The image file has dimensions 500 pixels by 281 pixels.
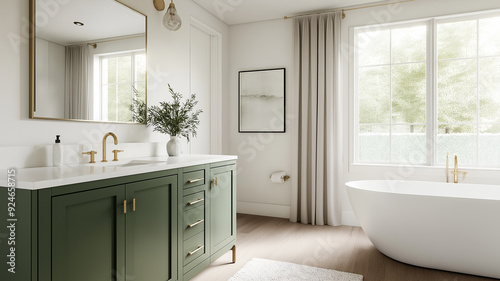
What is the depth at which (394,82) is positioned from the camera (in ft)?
12.1

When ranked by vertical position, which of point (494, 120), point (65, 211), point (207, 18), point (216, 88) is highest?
point (207, 18)

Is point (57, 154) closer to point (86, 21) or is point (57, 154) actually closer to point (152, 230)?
point (152, 230)

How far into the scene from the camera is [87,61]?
223cm

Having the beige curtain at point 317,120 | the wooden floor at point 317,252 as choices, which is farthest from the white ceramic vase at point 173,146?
the beige curtain at point 317,120

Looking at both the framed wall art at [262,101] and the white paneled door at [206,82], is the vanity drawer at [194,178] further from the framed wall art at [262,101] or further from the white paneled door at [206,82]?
the framed wall art at [262,101]

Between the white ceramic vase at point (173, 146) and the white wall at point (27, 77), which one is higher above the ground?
the white wall at point (27, 77)

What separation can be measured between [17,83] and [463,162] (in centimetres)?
395

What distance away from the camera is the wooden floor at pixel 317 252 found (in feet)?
7.99

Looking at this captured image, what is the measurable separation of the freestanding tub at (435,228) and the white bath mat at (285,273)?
48 centimetres

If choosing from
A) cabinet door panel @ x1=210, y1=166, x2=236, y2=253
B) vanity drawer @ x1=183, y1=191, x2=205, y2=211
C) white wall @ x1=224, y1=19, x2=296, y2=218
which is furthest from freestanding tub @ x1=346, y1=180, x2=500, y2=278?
white wall @ x1=224, y1=19, x2=296, y2=218

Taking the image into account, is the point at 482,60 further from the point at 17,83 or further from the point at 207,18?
the point at 17,83

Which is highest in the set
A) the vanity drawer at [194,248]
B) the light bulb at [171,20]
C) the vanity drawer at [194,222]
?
the light bulb at [171,20]

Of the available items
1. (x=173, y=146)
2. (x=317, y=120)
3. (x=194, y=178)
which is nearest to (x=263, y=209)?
(x=317, y=120)

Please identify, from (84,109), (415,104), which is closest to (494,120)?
(415,104)
